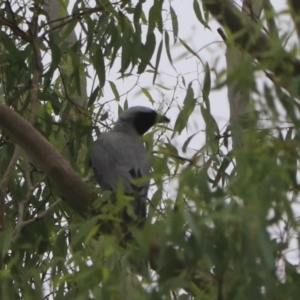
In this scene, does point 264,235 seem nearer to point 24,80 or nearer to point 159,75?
point 159,75

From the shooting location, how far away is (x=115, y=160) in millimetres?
2947

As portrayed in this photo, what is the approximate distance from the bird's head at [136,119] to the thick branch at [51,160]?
3.24 ft

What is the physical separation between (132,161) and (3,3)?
2.28 feet

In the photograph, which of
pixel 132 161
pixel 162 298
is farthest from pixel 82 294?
pixel 132 161

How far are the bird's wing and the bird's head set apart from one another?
0.15 m

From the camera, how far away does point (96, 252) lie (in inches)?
63.6

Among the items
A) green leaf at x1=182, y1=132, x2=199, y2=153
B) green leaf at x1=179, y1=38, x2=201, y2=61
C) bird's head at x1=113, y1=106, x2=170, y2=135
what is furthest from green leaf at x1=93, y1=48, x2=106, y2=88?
green leaf at x1=182, y1=132, x2=199, y2=153

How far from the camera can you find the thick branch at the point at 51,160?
218 cm

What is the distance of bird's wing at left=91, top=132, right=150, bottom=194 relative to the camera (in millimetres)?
2793

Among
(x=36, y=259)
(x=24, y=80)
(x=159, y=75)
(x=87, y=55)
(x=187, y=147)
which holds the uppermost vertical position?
(x=87, y=55)

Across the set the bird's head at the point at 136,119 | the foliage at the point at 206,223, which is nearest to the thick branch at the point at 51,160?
the foliage at the point at 206,223

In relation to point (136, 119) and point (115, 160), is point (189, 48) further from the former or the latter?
point (136, 119)

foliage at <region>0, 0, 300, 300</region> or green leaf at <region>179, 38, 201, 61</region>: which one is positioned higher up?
green leaf at <region>179, 38, 201, 61</region>

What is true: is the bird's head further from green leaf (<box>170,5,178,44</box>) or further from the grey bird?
green leaf (<box>170,5,178,44</box>)
